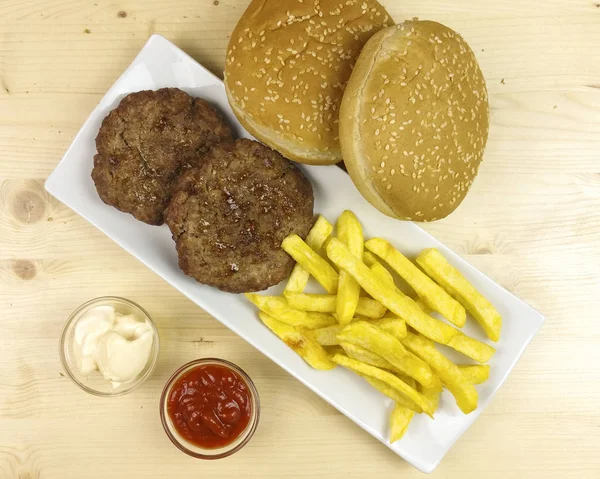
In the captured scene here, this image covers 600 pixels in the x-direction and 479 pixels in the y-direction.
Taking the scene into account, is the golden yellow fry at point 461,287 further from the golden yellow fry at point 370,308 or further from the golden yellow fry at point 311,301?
the golden yellow fry at point 311,301

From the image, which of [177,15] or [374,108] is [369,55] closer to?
[374,108]

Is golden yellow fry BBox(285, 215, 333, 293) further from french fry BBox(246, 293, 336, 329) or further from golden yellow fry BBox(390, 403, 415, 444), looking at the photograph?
golden yellow fry BBox(390, 403, 415, 444)

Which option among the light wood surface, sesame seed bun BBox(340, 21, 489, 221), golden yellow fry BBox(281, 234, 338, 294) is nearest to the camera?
sesame seed bun BBox(340, 21, 489, 221)

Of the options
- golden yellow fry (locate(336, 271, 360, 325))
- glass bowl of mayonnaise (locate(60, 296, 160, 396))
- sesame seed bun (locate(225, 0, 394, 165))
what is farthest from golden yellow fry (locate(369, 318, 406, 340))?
glass bowl of mayonnaise (locate(60, 296, 160, 396))

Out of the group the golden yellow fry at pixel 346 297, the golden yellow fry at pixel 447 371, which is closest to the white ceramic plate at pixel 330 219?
the golden yellow fry at pixel 447 371

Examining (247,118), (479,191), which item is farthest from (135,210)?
(479,191)

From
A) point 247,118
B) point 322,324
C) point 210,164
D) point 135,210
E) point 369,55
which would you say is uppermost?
point 369,55
